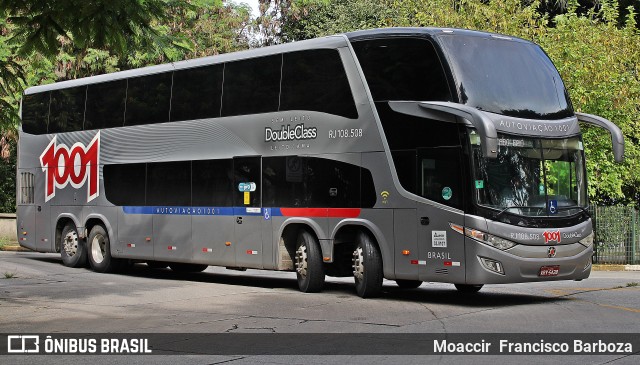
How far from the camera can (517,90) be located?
54.9 ft

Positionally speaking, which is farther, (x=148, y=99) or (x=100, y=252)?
(x=100, y=252)

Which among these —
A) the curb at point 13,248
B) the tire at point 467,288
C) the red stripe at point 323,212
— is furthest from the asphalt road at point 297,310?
the curb at point 13,248

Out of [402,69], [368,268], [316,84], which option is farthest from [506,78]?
[368,268]

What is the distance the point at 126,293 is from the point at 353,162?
16.4 ft

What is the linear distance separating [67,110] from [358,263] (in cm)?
1135

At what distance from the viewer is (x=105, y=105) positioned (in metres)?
24.6

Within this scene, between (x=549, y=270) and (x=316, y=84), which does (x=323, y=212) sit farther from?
(x=549, y=270)

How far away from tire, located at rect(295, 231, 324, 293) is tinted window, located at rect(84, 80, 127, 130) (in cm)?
718

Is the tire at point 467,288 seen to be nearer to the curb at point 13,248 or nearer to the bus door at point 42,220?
the bus door at point 42,220

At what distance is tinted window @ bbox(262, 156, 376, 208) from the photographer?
17.8 meters

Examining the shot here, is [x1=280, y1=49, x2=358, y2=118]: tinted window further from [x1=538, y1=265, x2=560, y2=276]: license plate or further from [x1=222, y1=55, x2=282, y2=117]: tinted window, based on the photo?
[x1=538, y1=265, x2=560, y2=276]: license plate

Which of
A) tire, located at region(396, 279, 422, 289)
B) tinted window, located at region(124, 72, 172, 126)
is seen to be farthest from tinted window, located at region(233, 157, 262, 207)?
tire, located at region(396, 279, 422, 289)

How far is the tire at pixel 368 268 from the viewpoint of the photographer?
56.6ft

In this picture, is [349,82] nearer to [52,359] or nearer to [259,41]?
[52,359]
